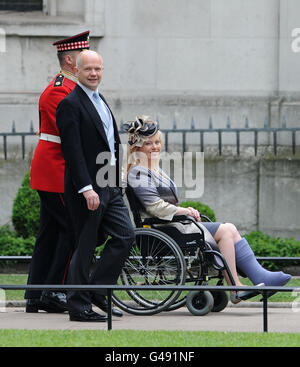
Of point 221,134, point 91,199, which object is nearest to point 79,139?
point 91,199

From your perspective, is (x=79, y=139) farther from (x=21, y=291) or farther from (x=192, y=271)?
(x=21, y=291)

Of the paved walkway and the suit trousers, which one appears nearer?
the paved walkway

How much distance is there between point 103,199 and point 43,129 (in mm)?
939

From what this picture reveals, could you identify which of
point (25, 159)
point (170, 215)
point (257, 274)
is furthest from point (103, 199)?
point (25, 159)

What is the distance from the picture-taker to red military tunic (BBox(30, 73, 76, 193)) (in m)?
7.95

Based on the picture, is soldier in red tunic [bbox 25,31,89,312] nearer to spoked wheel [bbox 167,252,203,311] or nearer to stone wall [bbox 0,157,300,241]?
spoked wheel [bbox 167,252,203,311]

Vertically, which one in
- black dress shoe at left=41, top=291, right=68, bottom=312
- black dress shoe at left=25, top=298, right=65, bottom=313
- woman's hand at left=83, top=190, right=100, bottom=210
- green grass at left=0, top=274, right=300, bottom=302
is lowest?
green grass at left=0, top=274, right=300, bottom=302

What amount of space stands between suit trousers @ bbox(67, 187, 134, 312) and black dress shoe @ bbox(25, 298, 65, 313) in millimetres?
629

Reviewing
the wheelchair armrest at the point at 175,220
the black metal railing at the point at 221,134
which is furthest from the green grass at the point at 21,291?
the black metal railing at the point at 221,134

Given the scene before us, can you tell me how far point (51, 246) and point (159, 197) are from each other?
37.6 inches

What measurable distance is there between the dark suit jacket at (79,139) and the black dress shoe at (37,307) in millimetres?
916

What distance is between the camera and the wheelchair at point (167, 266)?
7730mm

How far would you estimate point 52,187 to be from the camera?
7957 mm

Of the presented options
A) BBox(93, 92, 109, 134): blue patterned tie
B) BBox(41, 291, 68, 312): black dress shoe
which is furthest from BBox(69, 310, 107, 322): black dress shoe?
BBox(93, 92, 109, 134): blue patterned tie
